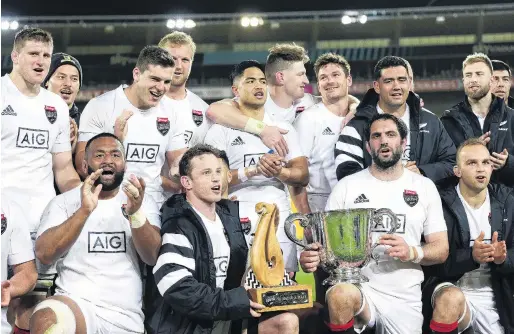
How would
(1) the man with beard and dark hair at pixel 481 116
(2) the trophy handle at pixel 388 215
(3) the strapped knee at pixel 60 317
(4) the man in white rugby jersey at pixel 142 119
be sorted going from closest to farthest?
(3) the strapped knee at pixel 60 317
(2) the trophy handle at pixel 388 215
(4) the man in white rugby jersey at pixel 142 119
(1) the man with beard and dark hair at pixel 481 116

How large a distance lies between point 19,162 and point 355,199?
183 centimetres

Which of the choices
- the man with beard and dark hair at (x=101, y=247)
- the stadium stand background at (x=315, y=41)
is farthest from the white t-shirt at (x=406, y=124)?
the stadium stand background at (x=315, y=41)

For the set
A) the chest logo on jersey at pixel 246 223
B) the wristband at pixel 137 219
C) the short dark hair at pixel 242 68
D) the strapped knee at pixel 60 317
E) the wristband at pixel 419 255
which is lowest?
the strapped knee at pixel 60 317

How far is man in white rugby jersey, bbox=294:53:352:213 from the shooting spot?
517cm

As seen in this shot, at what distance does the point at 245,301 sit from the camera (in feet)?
12.5

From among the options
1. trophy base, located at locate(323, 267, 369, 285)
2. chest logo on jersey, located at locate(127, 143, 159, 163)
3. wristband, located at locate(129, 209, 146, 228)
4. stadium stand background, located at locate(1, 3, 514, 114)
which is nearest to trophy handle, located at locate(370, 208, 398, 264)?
trophy base, located at locate(323, 267, 369, 285)

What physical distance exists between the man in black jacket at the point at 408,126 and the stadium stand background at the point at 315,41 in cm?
1009

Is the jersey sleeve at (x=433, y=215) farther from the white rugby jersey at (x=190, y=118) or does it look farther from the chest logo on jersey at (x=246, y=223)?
the white rugby jersey at (x=190, y=118)

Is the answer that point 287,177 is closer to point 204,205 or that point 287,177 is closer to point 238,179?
point 238,179

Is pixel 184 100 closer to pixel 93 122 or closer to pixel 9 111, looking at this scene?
pixel 93 122

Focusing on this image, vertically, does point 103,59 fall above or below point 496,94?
above

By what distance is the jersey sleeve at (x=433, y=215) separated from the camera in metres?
4.47

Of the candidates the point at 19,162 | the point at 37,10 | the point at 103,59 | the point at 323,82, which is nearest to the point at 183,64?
the point at 323,82

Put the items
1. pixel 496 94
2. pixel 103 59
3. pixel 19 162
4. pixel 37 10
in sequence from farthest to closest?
pixel 37 10, pixel 103 59, pixel 496 94, pixel 19 162
